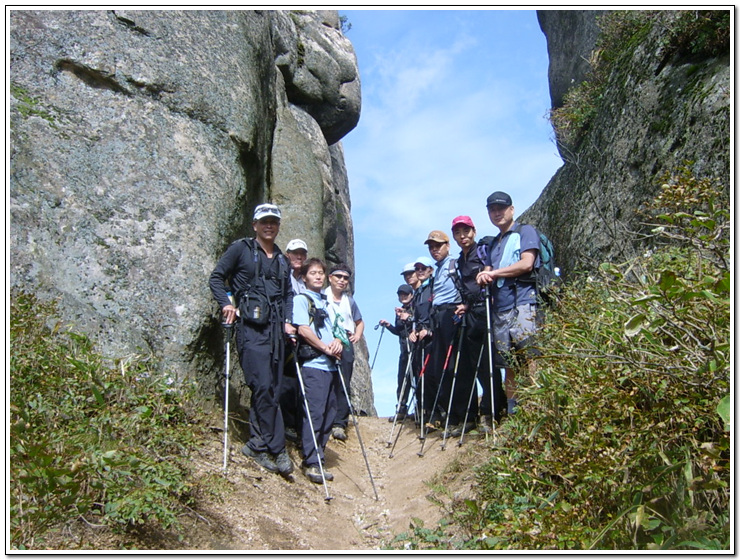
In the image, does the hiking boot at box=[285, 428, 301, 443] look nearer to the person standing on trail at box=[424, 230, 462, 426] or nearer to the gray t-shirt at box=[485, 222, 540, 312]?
the person standing on trail at box=[424, 230, 462, 426]

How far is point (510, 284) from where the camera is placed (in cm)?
776

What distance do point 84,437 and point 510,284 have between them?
15.9ft

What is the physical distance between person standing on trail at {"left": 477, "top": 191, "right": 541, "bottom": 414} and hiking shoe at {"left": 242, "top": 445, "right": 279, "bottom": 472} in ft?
8.91

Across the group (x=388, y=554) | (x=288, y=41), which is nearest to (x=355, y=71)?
(x=288, y=41)

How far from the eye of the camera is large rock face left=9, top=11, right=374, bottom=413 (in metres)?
7.65

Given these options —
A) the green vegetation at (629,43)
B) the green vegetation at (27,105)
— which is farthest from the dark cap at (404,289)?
the green vegetation at (27,105)

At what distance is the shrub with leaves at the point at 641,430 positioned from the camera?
360 centimetres

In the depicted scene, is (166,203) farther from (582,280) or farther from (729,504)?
(729,504)

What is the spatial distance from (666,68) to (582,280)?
3330 mm

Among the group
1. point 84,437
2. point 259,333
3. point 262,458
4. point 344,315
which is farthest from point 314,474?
point 84,437

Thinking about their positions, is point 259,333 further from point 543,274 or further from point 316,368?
point 543,274

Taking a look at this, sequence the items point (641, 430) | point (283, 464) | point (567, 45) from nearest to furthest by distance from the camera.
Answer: point (641, 430)
point (283, 464)
point (567, 45)

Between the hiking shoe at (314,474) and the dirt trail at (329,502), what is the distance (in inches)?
3.0

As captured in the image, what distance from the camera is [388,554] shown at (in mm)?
3756
